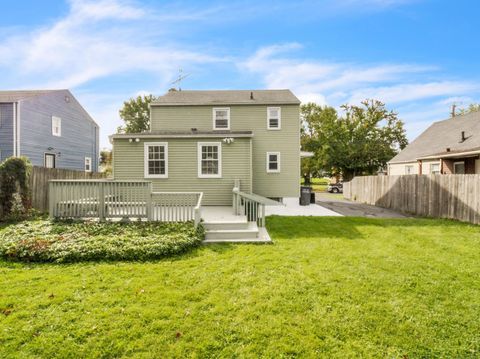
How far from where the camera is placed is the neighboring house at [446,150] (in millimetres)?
14086

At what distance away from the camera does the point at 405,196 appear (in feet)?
42.5

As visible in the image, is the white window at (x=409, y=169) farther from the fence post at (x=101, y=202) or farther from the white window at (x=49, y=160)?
the white window at (x=49, y=160)

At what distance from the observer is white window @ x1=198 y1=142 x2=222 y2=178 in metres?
11.8

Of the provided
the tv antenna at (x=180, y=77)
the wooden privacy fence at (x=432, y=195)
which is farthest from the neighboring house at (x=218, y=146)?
the wooden privacy fence at (x=432, y=195)

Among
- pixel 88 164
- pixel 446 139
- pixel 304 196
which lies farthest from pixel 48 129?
pixel 446 139

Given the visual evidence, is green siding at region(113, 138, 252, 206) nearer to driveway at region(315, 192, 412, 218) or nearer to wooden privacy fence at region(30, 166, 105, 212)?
wooden privacy fence at region(30, 166, 105, 212)

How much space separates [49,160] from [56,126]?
2658 mm

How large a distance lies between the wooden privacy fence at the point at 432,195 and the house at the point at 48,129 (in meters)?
22.5

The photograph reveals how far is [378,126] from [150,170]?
1345 inches

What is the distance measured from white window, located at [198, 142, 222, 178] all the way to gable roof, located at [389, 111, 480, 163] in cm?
1394

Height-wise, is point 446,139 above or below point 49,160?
above

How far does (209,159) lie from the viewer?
11.8m

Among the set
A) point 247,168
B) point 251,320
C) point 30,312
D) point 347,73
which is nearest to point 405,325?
point 251,320

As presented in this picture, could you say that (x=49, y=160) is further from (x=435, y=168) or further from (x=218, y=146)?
(x=435, y=168)
